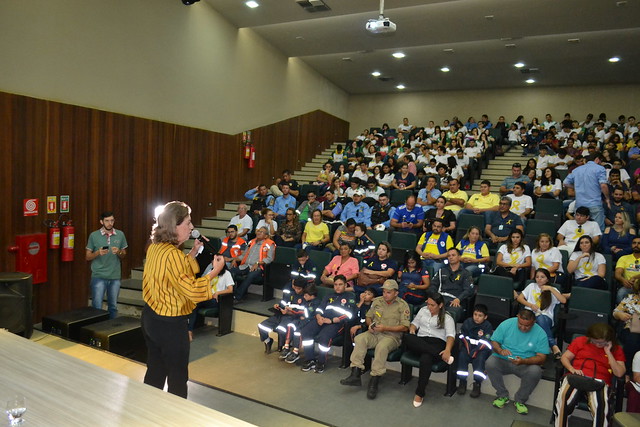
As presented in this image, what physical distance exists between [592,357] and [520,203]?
142 inches

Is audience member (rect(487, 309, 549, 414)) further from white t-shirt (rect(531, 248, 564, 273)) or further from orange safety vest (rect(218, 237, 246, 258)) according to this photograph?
orange safety vest (rect(218, 237, 246, 258))

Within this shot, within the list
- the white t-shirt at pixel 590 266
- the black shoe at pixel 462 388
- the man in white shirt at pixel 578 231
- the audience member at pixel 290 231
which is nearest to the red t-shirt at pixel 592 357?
the black shoe at pixel 462 388

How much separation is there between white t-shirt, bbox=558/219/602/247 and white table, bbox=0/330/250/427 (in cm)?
574

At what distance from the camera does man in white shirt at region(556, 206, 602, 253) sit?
593cm

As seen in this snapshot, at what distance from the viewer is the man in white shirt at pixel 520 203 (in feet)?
23.0

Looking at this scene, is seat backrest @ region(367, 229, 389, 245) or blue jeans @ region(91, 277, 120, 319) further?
seat backrest @ region(367, 229, 389, 245)

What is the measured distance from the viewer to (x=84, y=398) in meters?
1.71

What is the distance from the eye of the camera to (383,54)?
11664 mm

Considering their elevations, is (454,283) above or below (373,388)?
above

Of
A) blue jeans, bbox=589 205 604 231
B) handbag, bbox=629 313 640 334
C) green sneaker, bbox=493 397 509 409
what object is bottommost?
green sneaker, bbox=493 397 509 409

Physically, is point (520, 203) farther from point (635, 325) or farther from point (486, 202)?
point (635, 325)

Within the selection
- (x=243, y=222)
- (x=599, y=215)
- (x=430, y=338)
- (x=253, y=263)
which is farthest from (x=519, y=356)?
(x=243, y=222)

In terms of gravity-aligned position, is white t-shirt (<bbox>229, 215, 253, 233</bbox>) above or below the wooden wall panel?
below

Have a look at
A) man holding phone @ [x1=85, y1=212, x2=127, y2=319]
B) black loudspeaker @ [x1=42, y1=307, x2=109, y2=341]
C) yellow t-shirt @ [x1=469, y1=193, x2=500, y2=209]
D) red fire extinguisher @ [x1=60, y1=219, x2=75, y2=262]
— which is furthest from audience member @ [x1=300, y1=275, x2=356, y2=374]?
red fire extinguisher @ [x1=60, y1=219, x2=75, y2=262]
